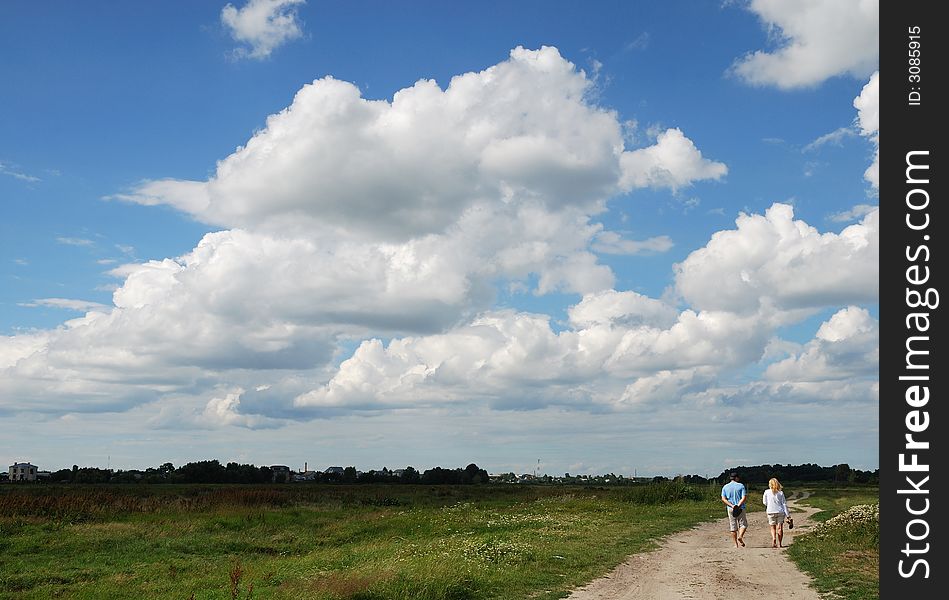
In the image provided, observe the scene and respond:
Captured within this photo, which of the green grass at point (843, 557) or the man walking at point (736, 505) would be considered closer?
the green grass at point (843, 557)

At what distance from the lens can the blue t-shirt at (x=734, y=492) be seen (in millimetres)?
23312

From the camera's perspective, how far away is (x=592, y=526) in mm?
29531

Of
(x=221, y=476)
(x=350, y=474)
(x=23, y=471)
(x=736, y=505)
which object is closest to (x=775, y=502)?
(x=736, y=505)

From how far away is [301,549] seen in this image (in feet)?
99.0

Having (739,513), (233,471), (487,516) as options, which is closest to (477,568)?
(739,513)

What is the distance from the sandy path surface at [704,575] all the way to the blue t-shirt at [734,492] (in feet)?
4.60

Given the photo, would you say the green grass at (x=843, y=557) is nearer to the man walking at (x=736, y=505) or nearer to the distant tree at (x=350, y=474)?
the man walking at (x=736, y=505)

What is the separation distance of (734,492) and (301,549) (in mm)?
16270

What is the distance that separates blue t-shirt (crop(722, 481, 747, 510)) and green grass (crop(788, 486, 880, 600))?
1.91 m

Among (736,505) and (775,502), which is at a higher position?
(775,502)

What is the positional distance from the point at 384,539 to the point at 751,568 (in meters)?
15.7

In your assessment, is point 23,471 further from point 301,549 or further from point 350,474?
point 301,549

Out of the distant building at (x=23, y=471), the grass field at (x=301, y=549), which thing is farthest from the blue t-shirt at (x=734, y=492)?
the distant building at (x=23, y=471)
